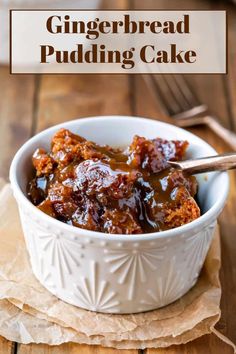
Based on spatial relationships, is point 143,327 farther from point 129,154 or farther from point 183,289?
point 129,154

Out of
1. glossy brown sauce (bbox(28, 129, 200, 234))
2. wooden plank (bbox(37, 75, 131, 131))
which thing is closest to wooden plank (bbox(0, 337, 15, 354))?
glossy brown sauce (bbox(28, 129, 200, 234))

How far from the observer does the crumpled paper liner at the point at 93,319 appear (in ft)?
5.09

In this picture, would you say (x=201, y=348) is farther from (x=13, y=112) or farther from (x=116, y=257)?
(x=13, y=112)

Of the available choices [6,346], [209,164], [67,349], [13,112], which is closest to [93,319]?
[67,349]

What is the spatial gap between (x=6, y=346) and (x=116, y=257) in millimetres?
310

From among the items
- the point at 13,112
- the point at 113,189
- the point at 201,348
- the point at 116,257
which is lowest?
the point at 201,348

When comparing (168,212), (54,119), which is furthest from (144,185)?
(54,119)

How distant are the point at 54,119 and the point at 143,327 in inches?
37.7

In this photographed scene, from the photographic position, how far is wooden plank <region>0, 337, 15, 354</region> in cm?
153

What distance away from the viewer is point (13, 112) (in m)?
2.37

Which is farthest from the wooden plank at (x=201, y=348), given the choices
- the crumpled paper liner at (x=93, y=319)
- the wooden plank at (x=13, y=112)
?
the wooden plank at (x=13, y=112)

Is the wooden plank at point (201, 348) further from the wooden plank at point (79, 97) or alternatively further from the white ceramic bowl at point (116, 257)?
the wooden plank at point (79, 97)

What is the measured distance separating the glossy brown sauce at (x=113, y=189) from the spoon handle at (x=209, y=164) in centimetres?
3

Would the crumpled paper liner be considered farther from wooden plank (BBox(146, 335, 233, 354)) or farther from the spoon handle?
the spoon handle
